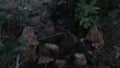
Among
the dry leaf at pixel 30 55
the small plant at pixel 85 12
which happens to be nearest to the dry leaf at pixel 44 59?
the dry leaf at pixel 30 55

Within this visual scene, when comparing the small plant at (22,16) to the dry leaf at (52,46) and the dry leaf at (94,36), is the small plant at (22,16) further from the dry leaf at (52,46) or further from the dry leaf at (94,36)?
the dry leaf at (94,36)

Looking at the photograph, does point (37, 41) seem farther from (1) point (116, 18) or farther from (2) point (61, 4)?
(1) point (116, 18)

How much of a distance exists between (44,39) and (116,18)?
65 cm

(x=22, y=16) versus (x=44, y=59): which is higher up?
(x=22, y=16)

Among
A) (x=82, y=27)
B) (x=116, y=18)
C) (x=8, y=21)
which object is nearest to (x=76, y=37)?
(x=82, y=27)

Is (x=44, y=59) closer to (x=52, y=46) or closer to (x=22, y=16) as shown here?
(x=52, y=46)

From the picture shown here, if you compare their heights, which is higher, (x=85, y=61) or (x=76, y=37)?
(x=76, y=37)

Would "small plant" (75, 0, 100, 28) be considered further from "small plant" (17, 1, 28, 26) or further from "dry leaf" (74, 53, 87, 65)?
"small plant" (17, 1, 28, 26)

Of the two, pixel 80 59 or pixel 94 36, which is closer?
pixel 80 59

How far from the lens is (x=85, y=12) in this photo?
6.01 feet

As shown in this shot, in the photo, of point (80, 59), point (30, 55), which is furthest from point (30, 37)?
point (80, 59)

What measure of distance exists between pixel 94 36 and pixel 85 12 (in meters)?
0.23

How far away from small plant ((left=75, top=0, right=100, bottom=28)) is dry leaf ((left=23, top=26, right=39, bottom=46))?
0.35 m

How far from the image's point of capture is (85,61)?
187 cm
